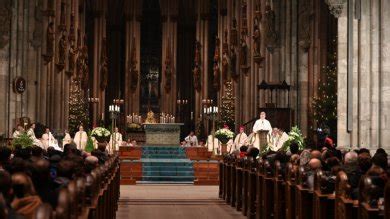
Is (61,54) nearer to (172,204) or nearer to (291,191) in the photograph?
(172,204)

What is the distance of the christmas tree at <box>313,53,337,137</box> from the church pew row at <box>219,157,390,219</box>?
11411mm

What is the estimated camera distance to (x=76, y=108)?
4550 cm

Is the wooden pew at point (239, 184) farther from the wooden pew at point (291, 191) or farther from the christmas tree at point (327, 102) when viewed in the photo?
the christmas tree at point (327, 102)

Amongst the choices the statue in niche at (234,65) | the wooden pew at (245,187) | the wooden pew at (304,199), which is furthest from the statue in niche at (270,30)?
the wooden pew at (304,199)

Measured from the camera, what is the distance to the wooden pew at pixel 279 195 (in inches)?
458

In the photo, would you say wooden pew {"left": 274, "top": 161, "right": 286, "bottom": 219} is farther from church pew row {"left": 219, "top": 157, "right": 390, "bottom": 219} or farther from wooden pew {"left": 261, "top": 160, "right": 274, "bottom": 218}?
wooden pew {"left": 261, "top": 160, "right": 274, "bottom": 218}

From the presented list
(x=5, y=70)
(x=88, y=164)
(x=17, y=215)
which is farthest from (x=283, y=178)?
(x=5, y=70)

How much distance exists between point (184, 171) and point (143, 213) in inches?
500

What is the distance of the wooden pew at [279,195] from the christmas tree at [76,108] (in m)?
32.6

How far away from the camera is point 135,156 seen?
34094mm

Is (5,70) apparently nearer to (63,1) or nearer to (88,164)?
(63,1)

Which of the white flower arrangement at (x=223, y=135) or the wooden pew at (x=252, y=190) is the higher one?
the white flower arrangement at (x=223, y=135)

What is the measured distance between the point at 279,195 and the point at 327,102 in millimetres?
18406

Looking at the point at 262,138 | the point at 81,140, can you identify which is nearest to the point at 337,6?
the point at 262,138
